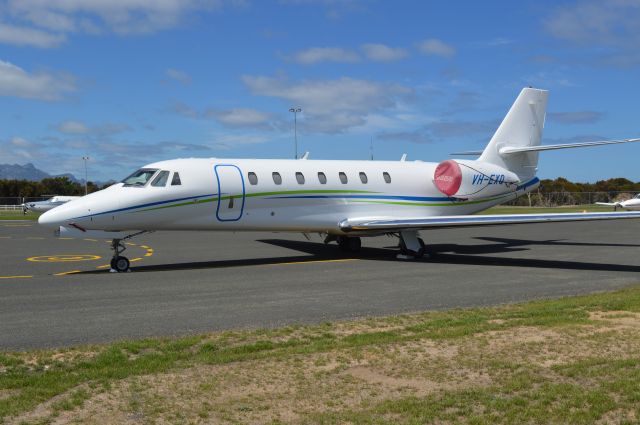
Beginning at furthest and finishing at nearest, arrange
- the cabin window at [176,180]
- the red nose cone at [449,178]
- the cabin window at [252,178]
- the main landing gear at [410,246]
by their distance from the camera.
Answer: the red nose cone at [449,178], the main landing gear at [410,246], the cabin window at [252,178], the cabin window at [176,180]

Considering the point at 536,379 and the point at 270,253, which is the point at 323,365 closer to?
the point at 536,379

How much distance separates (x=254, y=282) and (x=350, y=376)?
27.0 feet

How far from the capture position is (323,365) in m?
7.23

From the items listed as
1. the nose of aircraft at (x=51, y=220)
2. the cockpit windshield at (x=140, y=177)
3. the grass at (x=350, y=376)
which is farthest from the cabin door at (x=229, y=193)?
the grass at (x=350, y=376)

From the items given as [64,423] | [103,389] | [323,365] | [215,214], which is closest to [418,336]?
[323,365]

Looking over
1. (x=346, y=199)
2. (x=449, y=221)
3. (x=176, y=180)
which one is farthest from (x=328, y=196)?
(x=176, y=180)

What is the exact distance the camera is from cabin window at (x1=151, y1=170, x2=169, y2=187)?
17.6m

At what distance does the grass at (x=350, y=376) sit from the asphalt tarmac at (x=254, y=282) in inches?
57.7

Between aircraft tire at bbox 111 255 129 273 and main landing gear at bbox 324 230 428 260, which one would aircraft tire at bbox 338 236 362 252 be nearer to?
main landing gear at bbox 324 230 428 260

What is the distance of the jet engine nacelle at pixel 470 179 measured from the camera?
923 inches

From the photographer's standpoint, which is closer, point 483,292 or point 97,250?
point 483,292

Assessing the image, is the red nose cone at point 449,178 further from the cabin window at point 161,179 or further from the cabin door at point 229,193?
the cabin window at point 161,179

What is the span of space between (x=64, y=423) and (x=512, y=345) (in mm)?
5267

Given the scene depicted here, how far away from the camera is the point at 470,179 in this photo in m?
23.7
